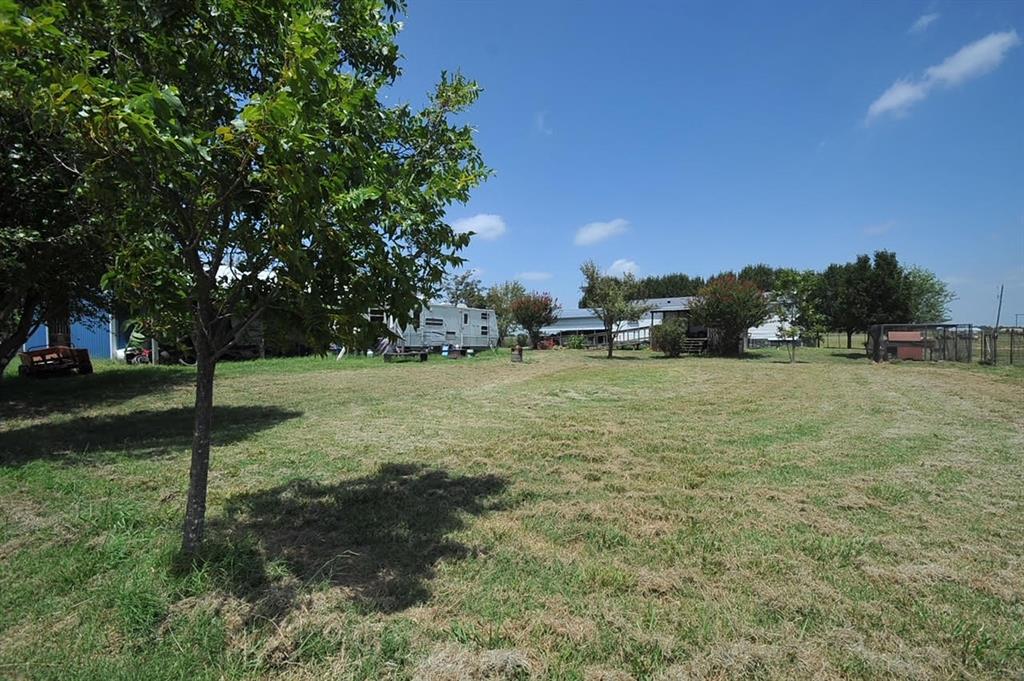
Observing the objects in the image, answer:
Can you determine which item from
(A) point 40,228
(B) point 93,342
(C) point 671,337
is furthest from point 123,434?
(C) point 671,337

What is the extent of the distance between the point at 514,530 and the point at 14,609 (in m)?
3.16

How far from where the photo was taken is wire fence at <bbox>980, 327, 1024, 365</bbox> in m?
23.5

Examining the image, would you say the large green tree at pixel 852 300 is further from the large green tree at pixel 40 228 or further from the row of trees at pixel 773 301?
the large green tree at pixel 40 228

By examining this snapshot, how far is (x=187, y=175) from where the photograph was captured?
9.23ft

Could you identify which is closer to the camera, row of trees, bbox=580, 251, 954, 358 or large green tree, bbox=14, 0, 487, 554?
large green tree, bbox=14, 0, 487, 554

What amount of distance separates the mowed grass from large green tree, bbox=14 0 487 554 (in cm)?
82

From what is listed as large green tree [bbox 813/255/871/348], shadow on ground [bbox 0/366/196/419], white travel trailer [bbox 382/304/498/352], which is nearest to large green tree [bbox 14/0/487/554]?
Answer: shadow on ground [bbox 0/366/196/419]

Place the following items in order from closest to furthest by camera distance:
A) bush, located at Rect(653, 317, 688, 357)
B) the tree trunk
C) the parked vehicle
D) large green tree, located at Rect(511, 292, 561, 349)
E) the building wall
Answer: the tree trunk
the parked vehicle
the building wall
bush, located at Rect(653, 317, 688, 357)
large green tree, located at Rect(511, 292, 561, 349)

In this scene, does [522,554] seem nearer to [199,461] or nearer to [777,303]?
[199,461]

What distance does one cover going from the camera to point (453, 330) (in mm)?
30734

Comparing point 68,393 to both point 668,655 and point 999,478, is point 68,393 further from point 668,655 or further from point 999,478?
point 999,478

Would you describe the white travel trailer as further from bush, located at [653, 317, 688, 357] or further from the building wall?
the building wall

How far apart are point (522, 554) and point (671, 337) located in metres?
29.6

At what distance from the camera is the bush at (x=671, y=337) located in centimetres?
3195
